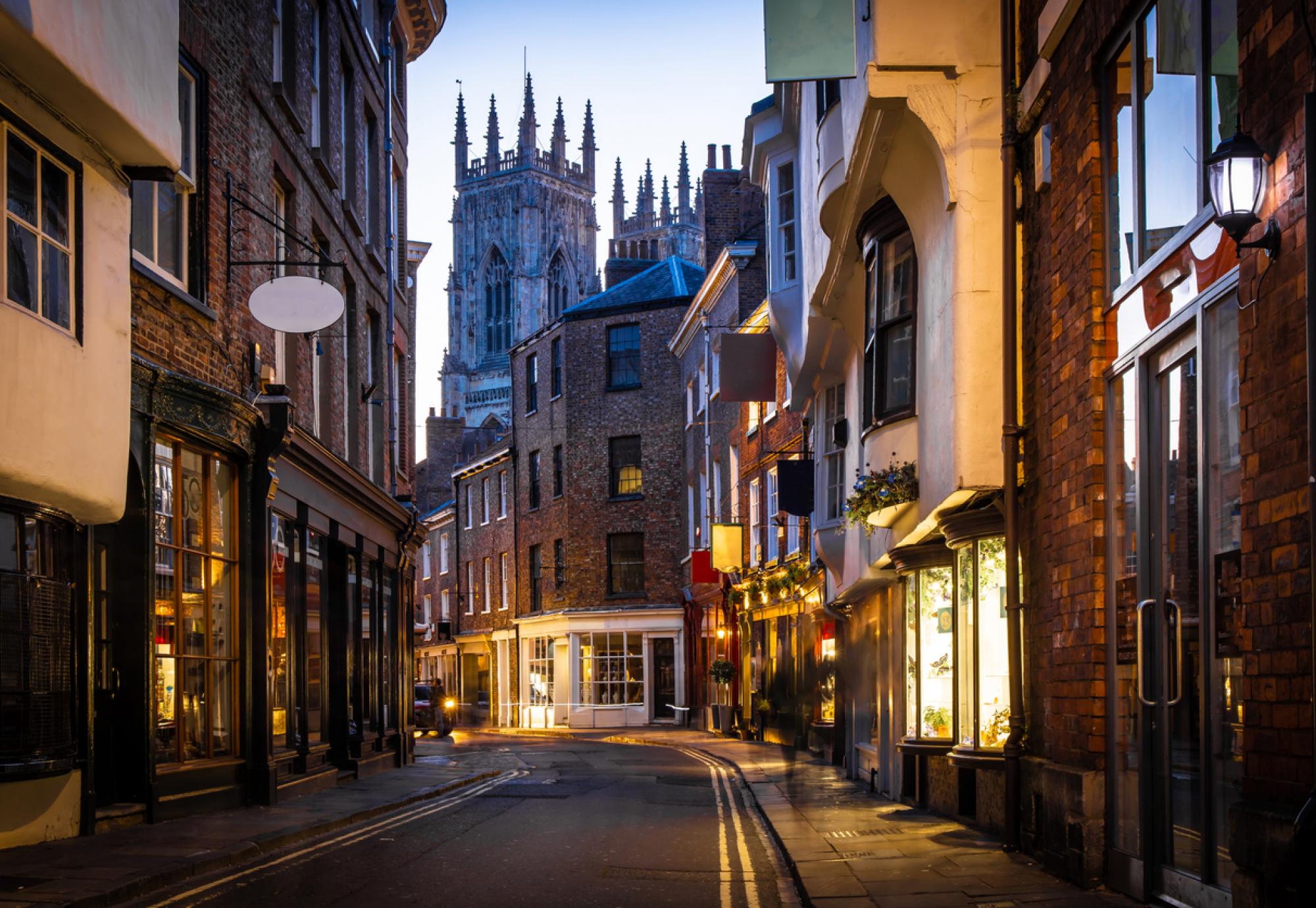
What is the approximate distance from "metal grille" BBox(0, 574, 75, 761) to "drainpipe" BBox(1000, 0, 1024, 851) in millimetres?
7497

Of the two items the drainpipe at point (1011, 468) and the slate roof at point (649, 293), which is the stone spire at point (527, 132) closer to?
the slate roof at point (649, 293)

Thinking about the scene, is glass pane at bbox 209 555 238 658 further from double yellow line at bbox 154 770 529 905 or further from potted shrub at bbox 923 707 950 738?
potted shrub at bbox 923 707 950 738

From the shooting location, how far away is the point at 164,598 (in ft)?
46.3

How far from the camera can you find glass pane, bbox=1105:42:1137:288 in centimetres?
889

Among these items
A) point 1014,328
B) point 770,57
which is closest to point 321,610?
point 770,57

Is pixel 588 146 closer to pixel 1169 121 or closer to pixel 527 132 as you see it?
pixel 527 132

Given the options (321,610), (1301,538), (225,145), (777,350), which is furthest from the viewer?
(777,350)

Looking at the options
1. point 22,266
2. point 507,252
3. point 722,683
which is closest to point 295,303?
point 22,266

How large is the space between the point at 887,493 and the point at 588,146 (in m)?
147

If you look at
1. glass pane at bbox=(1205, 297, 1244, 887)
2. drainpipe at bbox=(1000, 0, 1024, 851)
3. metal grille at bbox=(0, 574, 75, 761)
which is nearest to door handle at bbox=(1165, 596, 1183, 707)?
glass pane at bbox=(1205, 297, 1244, 887)

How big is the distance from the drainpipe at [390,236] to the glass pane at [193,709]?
10.7 m

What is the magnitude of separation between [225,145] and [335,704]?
29.3ft

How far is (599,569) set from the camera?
153ft

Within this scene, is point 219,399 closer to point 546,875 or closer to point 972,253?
point 546,875
